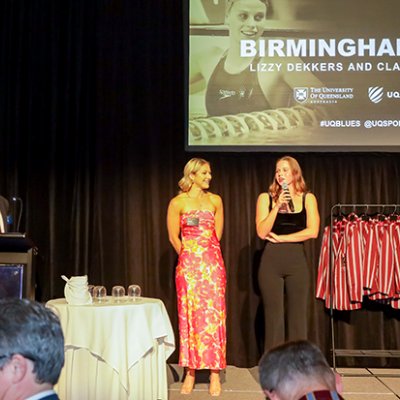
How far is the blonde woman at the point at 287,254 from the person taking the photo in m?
4.57

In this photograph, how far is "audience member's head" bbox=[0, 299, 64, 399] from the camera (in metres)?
1.35

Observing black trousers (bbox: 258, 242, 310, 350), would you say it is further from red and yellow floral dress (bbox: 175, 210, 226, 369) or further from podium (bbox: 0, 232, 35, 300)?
podium (bbox: 0, 232, 35, 300)

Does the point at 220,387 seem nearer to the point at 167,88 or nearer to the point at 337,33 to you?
the point at 167,88

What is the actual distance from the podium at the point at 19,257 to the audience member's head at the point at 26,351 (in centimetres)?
189

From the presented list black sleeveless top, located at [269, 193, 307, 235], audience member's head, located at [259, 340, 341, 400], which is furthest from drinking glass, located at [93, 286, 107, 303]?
audience member's head, located at [259, 340, 341, 400]

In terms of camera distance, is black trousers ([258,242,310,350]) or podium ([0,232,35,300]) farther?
black trousers ([258,242,310,350])

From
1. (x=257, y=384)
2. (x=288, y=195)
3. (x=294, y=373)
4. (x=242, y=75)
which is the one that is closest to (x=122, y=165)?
(x=242, y=75)

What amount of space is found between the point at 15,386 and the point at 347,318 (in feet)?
14.7

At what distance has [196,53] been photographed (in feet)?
18.2

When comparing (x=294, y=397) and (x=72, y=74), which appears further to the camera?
(x=72, y=74)

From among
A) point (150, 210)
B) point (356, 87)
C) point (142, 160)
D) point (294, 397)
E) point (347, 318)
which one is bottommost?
point (347, 318)

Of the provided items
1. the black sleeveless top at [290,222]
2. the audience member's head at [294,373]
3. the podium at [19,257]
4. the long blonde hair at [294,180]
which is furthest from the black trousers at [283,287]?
the audience member's head at [294,373]

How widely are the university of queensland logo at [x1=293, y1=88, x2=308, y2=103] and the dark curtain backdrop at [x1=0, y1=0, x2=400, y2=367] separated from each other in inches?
18.0

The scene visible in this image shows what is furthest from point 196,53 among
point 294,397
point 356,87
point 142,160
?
point 294,397
